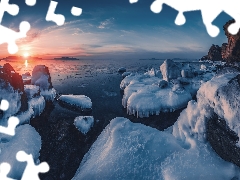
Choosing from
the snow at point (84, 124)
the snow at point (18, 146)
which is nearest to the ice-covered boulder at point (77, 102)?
the snow at point (84, 124)

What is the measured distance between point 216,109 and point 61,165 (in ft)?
31.3

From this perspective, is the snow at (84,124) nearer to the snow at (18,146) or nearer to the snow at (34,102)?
the snow at (18,146)

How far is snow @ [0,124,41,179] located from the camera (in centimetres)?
954

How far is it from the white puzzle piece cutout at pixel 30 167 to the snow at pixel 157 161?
3.03 meters

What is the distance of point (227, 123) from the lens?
22.8ft

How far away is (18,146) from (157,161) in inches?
347

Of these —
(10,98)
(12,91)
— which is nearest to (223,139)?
(10,98)

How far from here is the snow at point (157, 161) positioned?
284 inches

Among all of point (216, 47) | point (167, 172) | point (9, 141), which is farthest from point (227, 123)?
point (216, 47)

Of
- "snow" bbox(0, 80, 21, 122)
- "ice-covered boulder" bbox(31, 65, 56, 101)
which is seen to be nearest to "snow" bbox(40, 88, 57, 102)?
"ice-covered boulder" bbox(31, 65, 56, 101)

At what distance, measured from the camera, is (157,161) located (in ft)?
27.0

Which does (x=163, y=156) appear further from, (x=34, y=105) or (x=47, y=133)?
(x=34, y=105)

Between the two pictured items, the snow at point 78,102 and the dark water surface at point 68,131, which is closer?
the dark water surface at point 68,131

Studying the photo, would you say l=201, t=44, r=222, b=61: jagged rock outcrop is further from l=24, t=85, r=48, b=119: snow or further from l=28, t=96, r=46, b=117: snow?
l=28, t=96, r=46, b=117: snow
